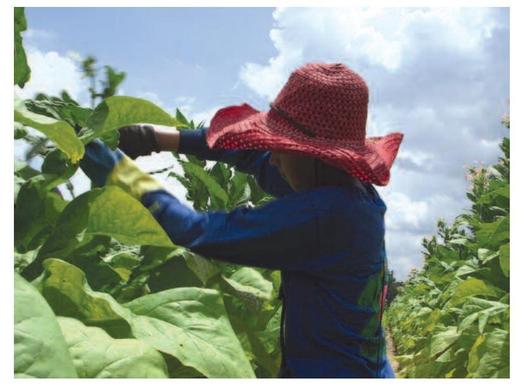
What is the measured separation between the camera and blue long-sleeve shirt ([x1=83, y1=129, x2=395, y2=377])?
5.04ft

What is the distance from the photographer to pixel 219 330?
142 centimetres

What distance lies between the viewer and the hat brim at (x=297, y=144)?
5.20ft

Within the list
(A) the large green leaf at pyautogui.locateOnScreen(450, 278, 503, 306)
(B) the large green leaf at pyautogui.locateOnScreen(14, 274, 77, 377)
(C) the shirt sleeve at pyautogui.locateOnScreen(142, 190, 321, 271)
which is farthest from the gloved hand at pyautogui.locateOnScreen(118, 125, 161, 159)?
(A) the large green leaf at pyautogui.locateOnScreen(450, 278, 503, 306)

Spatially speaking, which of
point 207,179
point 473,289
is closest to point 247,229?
point 207,179

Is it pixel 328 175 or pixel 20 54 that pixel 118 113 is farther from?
pixel 328 175

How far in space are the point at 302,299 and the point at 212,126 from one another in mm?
528

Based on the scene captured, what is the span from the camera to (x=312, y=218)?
5.06ft

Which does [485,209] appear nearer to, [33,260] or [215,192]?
[215,192]

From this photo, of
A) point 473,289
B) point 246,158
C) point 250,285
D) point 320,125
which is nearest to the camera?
point 320,125

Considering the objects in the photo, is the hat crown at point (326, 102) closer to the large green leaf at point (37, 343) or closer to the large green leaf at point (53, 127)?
the large green leaf at point (53, 127)

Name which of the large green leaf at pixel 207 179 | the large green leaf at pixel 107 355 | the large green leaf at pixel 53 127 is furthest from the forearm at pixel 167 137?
the large green leaf at pixel 107 355

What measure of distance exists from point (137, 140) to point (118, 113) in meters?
0.35

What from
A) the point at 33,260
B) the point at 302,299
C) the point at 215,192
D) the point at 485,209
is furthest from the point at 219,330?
the point at 485,209

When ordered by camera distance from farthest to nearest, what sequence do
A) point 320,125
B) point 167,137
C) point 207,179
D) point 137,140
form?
point 207,179
point 167,137
point 137,140
point 320,125
